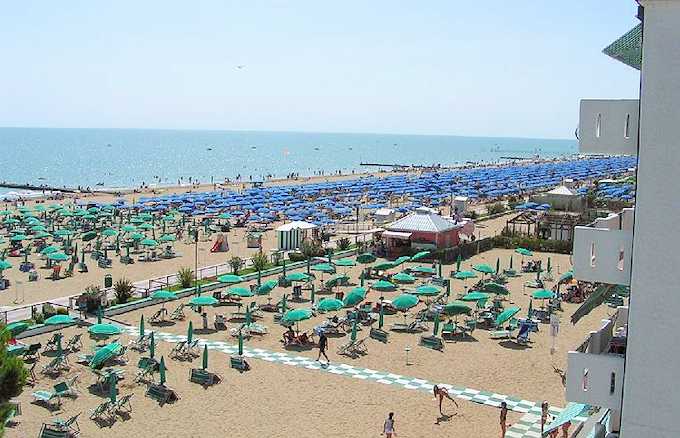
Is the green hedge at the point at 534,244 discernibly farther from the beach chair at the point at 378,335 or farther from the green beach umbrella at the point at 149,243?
the beach chair at the point at 378,335

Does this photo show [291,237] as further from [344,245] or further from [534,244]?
[534,244]

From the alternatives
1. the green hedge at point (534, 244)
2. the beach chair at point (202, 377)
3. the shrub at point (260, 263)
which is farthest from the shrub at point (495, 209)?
the beach chair at point (202, 377)

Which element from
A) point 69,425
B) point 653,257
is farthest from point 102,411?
point 653,257

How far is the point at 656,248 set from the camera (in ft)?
26.3

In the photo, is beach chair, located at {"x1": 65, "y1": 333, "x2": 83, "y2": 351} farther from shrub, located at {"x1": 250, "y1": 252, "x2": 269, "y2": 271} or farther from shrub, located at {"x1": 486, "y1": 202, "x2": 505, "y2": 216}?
shrub, located at {"x1": 486, "y1": 202, "x2": 505, "y2": 216}

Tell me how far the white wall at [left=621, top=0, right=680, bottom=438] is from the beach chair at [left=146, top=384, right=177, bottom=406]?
31.3ft

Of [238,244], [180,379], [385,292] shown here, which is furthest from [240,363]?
[238,244]

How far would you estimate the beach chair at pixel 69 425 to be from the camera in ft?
42.9

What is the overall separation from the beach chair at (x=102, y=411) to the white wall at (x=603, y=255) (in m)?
9.31

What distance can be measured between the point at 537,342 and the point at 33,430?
40.1ft

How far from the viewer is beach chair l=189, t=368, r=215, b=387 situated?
1606cm

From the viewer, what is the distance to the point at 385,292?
83.7 feet

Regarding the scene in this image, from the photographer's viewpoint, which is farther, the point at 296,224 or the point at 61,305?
the point at 296,224

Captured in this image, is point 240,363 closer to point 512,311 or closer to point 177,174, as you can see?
point 512,311
